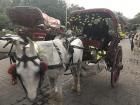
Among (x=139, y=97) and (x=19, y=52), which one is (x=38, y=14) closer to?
(x=139, y=97)

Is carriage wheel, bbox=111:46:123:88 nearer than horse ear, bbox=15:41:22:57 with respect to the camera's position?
No

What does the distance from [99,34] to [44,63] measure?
4.26m

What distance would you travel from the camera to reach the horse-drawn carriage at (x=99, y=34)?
7.93 m

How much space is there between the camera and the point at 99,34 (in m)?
8.33

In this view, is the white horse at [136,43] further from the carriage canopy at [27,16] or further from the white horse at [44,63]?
the white horse at [44,63]

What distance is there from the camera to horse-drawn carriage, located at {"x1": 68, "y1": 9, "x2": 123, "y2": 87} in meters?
7.93

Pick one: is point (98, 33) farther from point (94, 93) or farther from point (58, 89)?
point (58, 89)

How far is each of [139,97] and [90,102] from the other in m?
1.51

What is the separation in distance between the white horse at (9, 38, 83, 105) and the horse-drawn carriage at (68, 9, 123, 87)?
0.87 metres

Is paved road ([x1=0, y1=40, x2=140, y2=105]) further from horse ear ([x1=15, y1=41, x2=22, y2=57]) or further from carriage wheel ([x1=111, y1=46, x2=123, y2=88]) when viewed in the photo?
horse ear ([x1=15, y1=41, x2=22, y2=57])

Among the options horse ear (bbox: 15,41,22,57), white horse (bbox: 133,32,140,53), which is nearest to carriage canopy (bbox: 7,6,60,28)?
horse ear (bbox: 15,41,22,57)

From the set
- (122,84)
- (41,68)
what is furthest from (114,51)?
(41,68)

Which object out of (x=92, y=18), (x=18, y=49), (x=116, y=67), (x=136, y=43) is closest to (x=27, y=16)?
(x=92, y=18)

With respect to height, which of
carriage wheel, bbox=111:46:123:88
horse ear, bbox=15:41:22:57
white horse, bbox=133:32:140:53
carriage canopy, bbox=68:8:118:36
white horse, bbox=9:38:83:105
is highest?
carriage canopy, bbox=68:8:118:36
